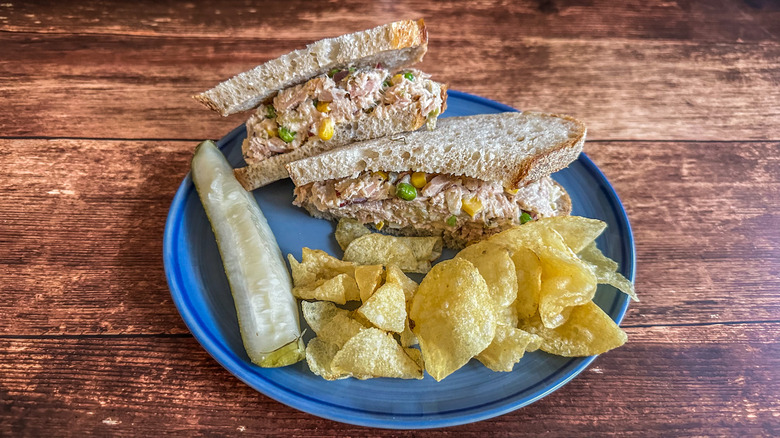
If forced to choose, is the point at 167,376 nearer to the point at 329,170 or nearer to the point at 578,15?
the point at 329,170

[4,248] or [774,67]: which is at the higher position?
[774,67]

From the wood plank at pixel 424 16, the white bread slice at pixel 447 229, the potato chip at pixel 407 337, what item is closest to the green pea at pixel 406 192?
the white bread slice at pixel 447 229

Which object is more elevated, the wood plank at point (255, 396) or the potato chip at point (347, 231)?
the potato chip at point (347, 231)

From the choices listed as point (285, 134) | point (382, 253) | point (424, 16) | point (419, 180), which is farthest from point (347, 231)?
point (424, 16)

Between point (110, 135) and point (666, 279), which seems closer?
point (666, 279)

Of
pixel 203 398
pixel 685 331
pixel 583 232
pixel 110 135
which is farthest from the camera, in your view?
pixel 110 135

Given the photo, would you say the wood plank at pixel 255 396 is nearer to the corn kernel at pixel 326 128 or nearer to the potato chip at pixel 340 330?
the potato chip at pixel 340 330

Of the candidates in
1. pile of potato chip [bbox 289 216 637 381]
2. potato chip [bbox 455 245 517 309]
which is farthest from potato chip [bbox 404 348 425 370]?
potato chip [bbox 455 245 517 309]

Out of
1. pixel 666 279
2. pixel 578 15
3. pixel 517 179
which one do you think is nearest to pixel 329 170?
pixel 517 179
